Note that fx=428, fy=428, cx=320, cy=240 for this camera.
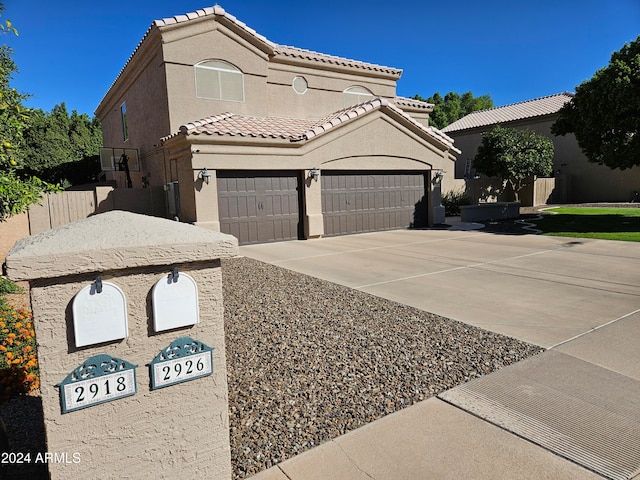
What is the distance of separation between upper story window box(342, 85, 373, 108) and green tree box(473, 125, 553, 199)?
9751mm

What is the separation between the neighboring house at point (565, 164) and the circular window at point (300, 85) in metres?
21.9

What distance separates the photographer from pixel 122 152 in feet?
75.0

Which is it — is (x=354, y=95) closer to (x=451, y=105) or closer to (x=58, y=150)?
(x=58, y=150)

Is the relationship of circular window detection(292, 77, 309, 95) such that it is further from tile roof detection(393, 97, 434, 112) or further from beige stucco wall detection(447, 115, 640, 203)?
beige stucco wall detection(447, 115, 640, 203)

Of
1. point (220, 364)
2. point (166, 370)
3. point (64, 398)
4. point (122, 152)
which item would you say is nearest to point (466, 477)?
point (220, 364)

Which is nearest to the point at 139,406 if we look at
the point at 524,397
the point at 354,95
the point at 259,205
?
the point at 524,397

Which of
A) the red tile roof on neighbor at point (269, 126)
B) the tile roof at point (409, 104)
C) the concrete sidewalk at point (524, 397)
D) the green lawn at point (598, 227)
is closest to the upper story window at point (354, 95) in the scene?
the tile roof at point (409, 104)

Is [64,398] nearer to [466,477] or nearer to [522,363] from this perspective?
[466,477]

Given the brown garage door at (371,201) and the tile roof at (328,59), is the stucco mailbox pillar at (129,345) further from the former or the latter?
the tile roof at (328,59)

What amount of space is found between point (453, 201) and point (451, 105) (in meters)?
42.3

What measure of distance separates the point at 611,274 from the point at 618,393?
6.12 metres

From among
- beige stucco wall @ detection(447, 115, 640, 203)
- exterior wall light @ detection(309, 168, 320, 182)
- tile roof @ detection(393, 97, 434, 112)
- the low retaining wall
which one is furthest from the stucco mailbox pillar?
beige stucco wall @ detection(447, 115, 640, 203)

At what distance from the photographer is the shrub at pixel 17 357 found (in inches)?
176

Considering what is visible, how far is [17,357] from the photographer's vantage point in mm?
5078
